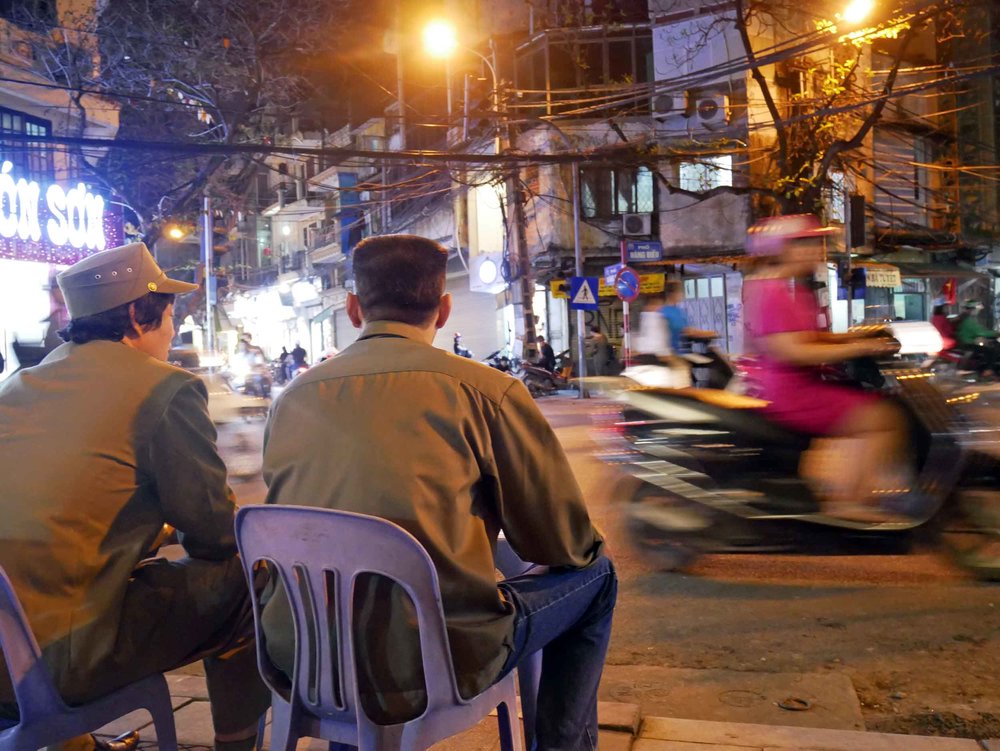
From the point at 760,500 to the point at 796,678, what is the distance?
127 centimetres

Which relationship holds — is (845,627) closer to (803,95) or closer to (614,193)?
(803,95)

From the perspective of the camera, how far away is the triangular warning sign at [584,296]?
1791 centimetres

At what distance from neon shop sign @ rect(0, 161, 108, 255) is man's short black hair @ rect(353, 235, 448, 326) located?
1352 cm

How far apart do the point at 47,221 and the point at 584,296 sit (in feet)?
31.6

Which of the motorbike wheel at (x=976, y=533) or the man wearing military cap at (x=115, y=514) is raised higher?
the man wearing military cap at (x=115, y=514)

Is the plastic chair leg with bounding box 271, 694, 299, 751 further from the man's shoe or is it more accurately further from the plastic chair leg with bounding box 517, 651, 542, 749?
the man's shoe

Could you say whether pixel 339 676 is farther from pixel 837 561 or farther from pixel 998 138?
pixel 998 138

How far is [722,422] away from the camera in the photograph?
4.66 metres

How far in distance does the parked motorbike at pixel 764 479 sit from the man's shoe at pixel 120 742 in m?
2.88

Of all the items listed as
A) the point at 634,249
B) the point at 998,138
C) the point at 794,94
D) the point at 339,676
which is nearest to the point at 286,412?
the point at 339,676

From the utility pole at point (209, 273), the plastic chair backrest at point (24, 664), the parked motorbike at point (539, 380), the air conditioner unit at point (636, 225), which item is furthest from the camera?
the utility pole at point (209, 273)

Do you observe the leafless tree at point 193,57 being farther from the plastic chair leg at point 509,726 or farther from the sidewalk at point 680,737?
the plastic chair leg at point 509,726

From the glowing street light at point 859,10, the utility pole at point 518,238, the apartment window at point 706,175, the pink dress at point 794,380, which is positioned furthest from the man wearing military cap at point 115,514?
the apartment window at point 706,175

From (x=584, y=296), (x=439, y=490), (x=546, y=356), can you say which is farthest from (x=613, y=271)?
(x=439, y=490)
